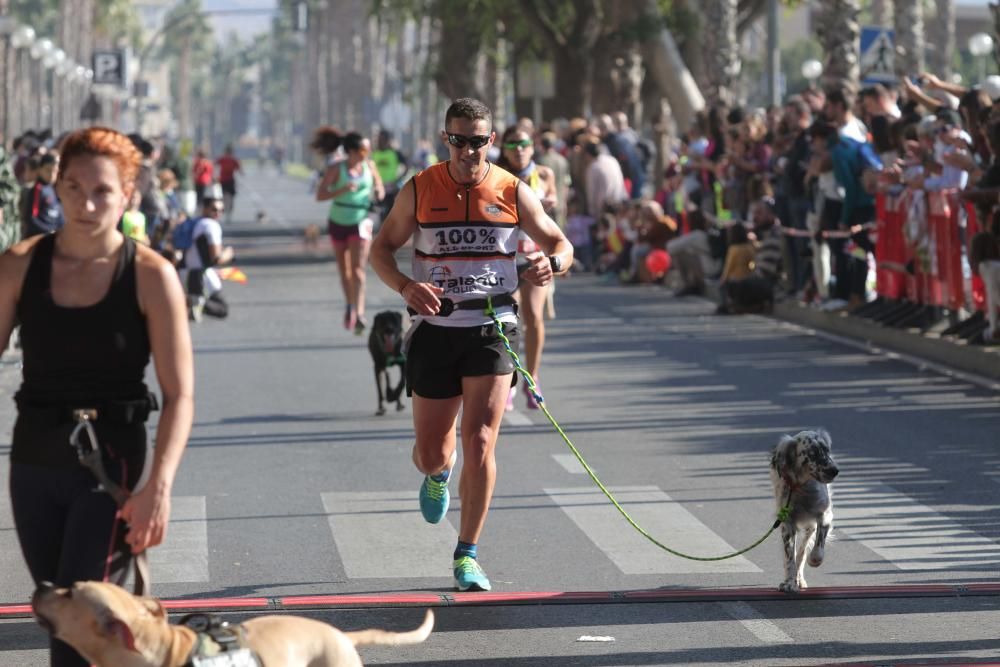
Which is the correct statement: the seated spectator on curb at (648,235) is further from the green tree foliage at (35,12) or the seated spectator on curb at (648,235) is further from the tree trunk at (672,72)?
the green tree foliage at (35,12)

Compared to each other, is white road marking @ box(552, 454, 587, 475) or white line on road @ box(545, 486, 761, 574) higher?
white line on road @ box(545, 486, 761, 574)

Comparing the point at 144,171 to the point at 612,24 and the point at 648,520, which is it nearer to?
the point at 648,520

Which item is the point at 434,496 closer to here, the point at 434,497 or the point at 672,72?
the point at 434,497

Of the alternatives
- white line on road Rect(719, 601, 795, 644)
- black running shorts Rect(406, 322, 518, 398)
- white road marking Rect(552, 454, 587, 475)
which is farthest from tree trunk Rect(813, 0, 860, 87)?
white line on road Rect(719, 601, 795, 644)

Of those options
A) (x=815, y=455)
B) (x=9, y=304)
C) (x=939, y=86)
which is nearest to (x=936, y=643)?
(x=815, y=455)

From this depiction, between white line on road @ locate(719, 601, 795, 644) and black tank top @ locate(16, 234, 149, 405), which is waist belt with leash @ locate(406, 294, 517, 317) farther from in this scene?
black tank top @ locate(16, 234, 149, 405)

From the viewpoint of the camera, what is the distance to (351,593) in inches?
341

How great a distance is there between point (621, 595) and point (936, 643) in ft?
4.48

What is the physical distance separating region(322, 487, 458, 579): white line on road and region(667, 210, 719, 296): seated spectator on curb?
46.8 ft

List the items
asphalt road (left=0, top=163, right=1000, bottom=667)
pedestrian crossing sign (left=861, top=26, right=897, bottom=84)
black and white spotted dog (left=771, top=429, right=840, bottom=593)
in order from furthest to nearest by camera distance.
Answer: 1. pedestrian crossing sign (left=861, top=26, right=897, bottom=84)
2. black and white spotted dog (left=771, top=429, right=840, bottom=593)
3. asphalt road (left=0, top=163, right=1000, bottom=667)

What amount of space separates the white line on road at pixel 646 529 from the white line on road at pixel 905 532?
27.3 inches

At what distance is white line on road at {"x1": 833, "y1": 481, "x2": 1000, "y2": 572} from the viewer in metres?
9.37

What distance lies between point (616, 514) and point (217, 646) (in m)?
5.73

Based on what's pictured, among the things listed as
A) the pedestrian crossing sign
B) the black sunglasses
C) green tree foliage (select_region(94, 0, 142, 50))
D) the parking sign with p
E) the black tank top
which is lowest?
the black tank top
